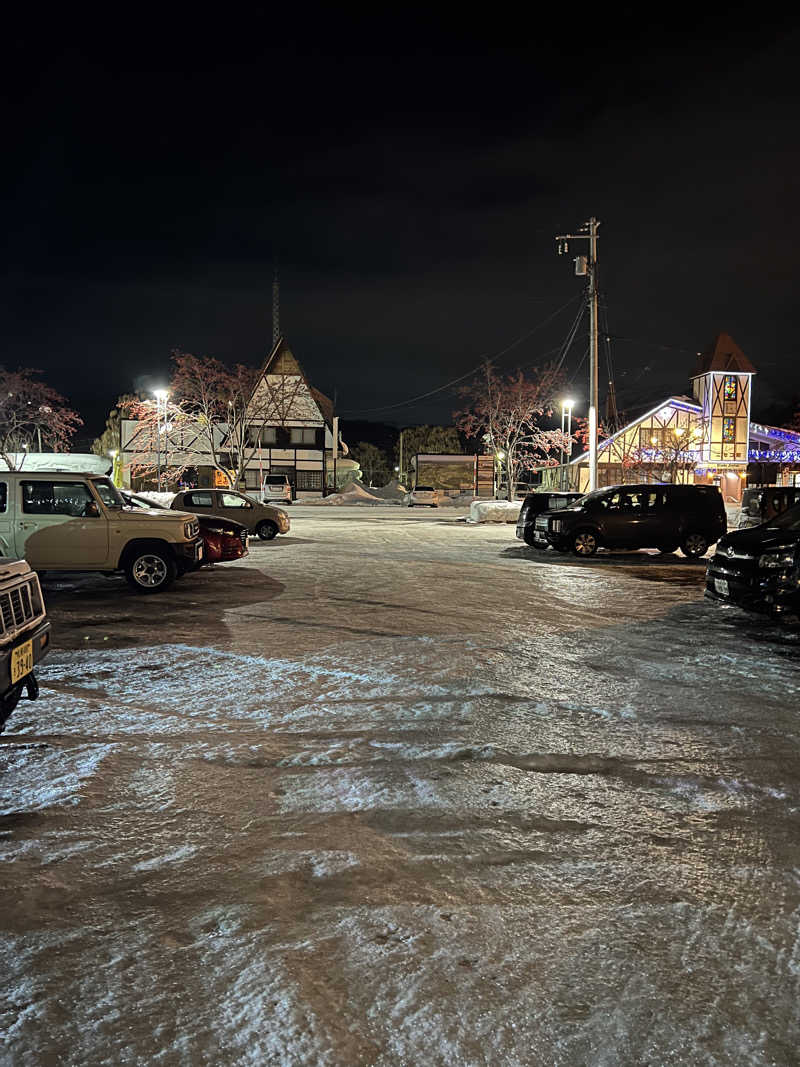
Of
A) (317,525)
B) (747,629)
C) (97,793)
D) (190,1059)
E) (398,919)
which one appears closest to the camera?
(190,1059)

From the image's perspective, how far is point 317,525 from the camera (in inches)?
1212

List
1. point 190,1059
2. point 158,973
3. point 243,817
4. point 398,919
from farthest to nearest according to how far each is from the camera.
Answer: point 243,817
point 398,919
point 158,973
point 190,1059

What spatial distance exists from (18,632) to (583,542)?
15.9 meters

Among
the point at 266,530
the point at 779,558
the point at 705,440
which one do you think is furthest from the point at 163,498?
the point at 705,440

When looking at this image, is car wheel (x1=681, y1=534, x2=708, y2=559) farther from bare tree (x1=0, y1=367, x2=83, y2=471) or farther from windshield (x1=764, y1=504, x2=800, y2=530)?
bare tree (x1=0, y1=367, x2=83, y2=471)

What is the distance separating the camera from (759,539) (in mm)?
10070

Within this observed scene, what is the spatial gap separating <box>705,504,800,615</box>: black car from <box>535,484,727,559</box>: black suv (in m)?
8.43

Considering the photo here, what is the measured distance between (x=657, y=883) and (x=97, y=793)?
9.83ft

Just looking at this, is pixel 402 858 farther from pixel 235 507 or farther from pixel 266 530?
pixel 235 507

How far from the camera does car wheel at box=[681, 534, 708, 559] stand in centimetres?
1938

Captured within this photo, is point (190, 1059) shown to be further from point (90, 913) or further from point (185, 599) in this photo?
point (185, 599)

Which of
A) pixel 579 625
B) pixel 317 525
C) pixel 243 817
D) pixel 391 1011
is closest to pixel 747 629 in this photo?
pixel 579 625

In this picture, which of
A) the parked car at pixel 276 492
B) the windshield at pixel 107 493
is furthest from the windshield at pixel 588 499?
the parked car at pixel 276 492

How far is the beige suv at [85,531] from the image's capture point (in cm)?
1172
